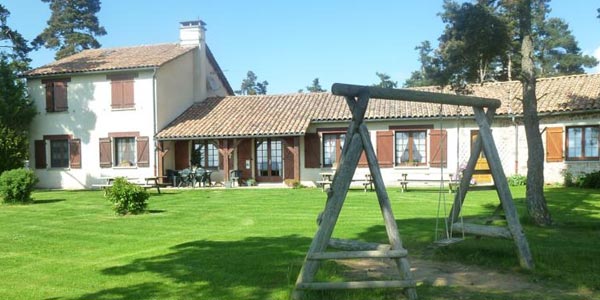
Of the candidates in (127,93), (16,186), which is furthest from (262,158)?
(16,186)

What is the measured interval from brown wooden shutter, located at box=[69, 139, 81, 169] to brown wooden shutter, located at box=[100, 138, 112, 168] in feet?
3.84

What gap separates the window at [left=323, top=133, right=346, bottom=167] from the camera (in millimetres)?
21312

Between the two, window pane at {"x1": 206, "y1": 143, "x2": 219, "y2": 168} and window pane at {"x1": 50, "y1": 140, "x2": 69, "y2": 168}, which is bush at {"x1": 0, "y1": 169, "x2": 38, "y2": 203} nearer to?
window pane at {"x1": 50, "y1": 140, "x2": 69, "y2": 168}

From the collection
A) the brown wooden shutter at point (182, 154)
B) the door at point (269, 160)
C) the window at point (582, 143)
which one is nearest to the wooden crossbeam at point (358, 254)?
the window at point (582, 143)

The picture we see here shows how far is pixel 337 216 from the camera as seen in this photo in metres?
5.08

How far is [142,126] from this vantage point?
22297 millimetres

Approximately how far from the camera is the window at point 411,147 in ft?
68.1

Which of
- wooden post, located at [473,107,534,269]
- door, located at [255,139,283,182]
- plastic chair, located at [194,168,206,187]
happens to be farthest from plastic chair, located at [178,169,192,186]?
wooden post, located at [473,107,534,269]

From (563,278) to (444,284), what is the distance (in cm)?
133

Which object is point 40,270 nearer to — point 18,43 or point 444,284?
point 444,284

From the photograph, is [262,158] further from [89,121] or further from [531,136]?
[531,136]

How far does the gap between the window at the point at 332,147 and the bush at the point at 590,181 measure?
8.86 metres

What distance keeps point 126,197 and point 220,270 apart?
21.2 ft

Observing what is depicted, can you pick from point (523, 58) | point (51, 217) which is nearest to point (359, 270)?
point (523, 58)
